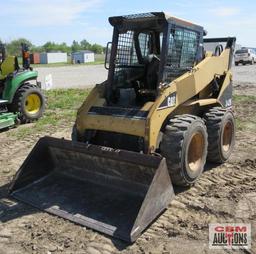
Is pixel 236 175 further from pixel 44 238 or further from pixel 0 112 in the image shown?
pixel 0 112

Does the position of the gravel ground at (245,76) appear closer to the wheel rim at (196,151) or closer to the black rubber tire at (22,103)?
the black rubber tire at (22,103)

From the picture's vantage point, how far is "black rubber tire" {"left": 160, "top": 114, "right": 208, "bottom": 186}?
4934 millimetres

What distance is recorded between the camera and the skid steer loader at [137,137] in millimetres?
4582

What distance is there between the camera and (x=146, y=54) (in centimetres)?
630

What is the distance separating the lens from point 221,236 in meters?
4.14

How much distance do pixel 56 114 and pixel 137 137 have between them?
19.9ft

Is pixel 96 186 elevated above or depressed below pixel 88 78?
above

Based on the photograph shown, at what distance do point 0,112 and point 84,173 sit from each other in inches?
195

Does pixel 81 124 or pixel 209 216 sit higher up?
pixel 81 124

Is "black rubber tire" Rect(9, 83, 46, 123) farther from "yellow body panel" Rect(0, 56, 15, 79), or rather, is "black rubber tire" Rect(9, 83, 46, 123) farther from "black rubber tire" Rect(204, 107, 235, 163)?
"black rubber tire" Rect(204, 107, 235, 163)

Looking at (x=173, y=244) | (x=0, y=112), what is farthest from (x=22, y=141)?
(x=173, y=244)

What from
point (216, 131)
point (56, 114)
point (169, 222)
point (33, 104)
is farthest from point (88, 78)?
point (169, 222)

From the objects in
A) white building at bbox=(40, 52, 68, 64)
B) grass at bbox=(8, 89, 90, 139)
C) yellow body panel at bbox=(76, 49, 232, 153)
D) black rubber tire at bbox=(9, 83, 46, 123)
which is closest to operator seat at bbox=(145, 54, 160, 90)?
yellow body panel at bbox=(76, 49, 232, 153)

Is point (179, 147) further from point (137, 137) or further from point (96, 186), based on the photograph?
point (96, 186)
